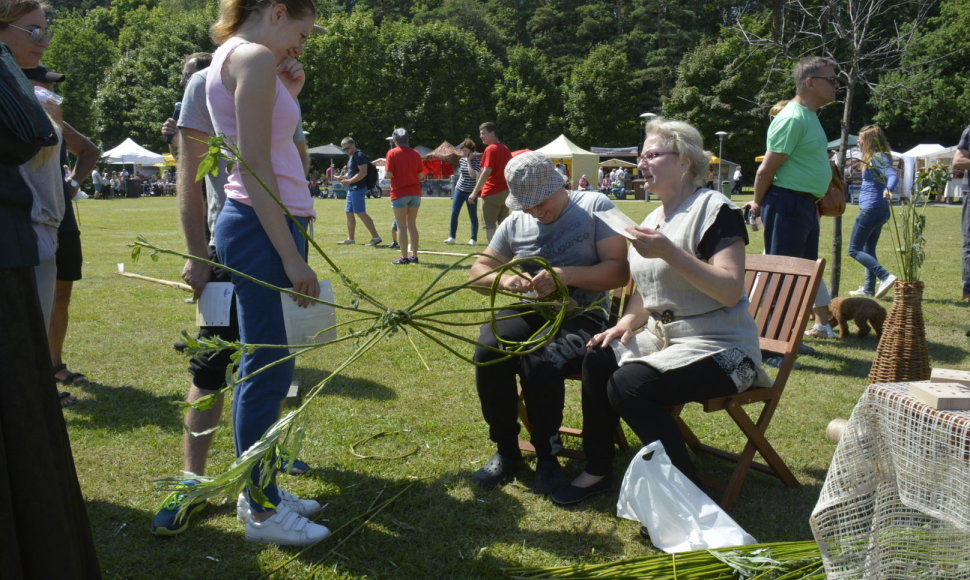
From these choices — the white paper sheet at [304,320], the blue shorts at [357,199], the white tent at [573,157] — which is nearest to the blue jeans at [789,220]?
the white paper sheet at [304,320]

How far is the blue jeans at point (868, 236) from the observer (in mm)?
7449

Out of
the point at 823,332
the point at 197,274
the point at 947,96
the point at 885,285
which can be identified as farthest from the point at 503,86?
the point at 197,274

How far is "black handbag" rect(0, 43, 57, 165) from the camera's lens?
6.15ft

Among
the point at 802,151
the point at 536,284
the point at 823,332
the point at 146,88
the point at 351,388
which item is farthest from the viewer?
the point at 146,88

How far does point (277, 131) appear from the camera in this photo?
2.56 meters

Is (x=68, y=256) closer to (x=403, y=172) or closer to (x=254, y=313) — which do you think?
(x=254, y=313)

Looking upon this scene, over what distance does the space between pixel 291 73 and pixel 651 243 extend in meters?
1.48

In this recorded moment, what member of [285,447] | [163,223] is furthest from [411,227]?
[163,223]

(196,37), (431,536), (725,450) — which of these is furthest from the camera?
(196,37)

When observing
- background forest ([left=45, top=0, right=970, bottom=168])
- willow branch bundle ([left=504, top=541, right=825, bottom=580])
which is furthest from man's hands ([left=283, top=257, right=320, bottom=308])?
background forest ([left=45, top=0, right=970, bottom=168])

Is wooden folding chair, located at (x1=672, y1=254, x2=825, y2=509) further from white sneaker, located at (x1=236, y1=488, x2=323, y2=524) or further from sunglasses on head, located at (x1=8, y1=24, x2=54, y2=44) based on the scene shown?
sunglasses on head, located at (x1=8, y1=24, x2=54, y2=44)

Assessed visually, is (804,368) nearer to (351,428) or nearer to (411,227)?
(351,428)

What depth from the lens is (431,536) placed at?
2865mm

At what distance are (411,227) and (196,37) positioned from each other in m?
49.7
